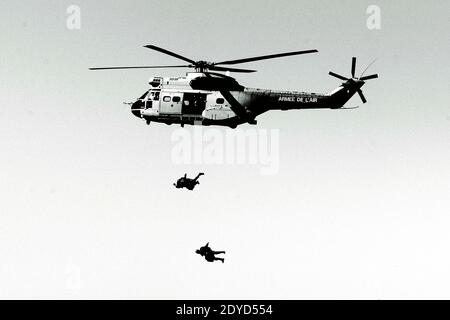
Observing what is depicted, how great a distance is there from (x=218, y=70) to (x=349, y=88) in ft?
35.7

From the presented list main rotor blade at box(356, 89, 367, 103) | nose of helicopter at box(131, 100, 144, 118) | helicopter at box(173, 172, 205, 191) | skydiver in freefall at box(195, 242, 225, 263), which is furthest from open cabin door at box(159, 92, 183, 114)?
main rotor blade at box(356, 89, 367, 103)

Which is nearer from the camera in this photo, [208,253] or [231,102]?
[231,102]

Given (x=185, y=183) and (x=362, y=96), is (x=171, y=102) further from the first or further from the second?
(x=362, y=96)

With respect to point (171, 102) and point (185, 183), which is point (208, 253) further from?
point (171, 102)

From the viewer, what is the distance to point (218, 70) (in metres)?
36.1

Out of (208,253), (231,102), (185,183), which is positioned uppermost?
(231,102)

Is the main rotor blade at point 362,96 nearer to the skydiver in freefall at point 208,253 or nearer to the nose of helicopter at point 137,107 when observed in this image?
the skydiver in freefall at point 208,253

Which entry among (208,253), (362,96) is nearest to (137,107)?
(208,253)

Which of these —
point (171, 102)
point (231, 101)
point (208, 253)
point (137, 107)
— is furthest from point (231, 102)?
point (208, 253)

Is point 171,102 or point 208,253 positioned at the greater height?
point 171,102
